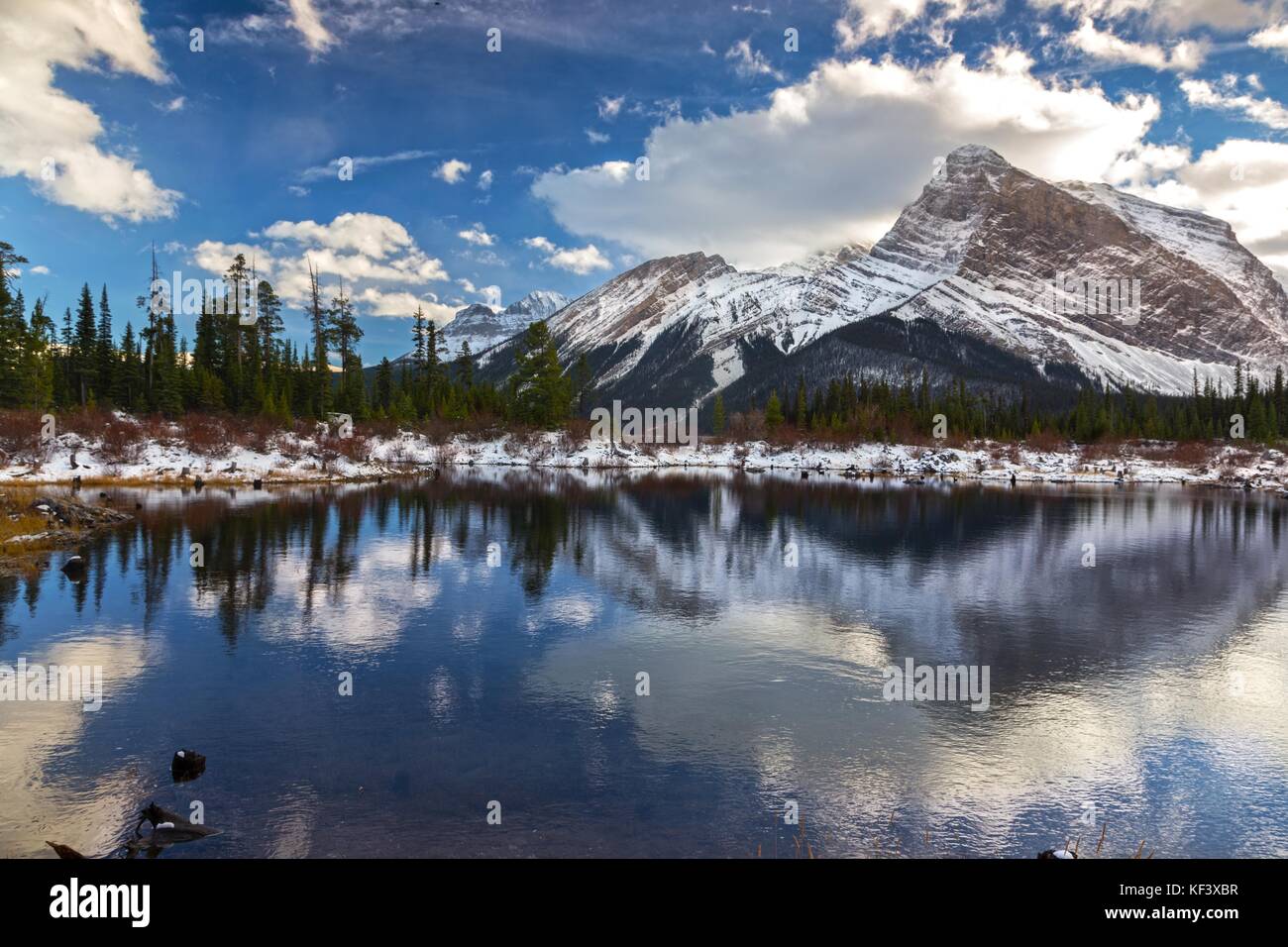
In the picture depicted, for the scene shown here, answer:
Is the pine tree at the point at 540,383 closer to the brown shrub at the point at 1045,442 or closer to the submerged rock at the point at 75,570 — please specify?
the brown shrub at the point at 1045,442

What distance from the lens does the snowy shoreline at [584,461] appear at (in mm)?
70500

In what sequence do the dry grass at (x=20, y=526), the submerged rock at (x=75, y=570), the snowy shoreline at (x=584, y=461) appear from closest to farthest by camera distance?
the submerged rock at (x=75, y=570)
the dry grass at (x=20, y=526)
the snowy shoreline at (x=584, y=461)

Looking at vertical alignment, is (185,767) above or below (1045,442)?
below

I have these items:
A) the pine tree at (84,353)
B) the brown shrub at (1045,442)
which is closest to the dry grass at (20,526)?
the pine tree at (84,353)

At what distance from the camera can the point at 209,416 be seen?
89.7m

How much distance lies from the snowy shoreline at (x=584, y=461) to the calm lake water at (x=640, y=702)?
38.5m

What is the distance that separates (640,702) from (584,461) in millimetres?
103869

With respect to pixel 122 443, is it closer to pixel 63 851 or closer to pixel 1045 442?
pixel 63 851

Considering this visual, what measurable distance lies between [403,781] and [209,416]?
90459mm

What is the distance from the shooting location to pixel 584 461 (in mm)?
120750

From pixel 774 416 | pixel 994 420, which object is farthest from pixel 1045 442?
pixel 774 416
